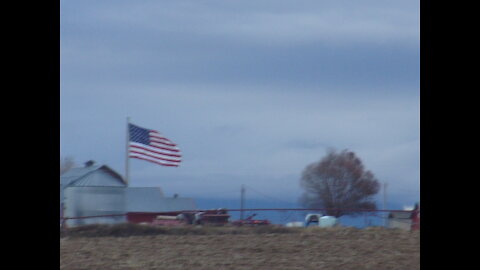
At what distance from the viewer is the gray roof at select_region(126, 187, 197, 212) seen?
1314 cm

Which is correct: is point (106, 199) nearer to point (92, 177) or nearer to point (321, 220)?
point (92, 177)

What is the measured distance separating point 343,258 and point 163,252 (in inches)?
91.7

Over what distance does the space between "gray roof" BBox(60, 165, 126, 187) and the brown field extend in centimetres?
126

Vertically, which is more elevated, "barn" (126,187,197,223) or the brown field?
"barn" (126,187,197,223)

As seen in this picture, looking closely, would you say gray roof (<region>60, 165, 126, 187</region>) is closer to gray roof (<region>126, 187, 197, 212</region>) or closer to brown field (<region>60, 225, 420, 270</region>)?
gray roof (<region>126, 187, 197, 212</region>)

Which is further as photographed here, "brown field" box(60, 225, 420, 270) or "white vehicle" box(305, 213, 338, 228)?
"white vehicle" box(305, 213, 338, 228)

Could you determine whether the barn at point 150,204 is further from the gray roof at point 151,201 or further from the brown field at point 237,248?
the brown field at point 237,248

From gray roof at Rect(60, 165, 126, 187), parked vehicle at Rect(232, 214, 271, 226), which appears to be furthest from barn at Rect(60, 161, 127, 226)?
parked vehicle at Rect(232, 214, 271, 226)

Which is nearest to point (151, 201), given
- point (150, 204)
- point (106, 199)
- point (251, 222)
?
point (150, 204)
